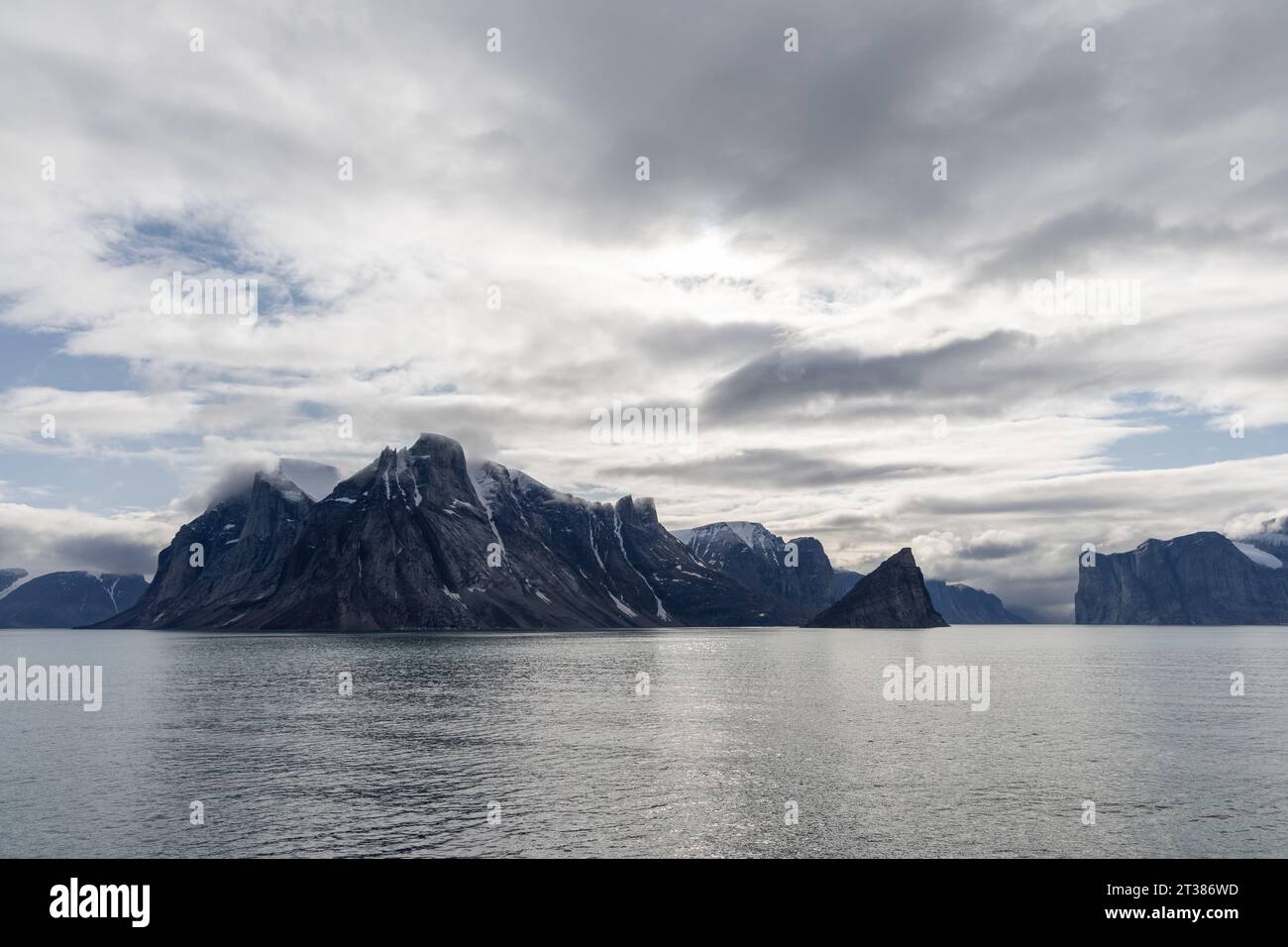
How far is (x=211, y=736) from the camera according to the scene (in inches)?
3526

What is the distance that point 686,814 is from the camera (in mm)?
56625

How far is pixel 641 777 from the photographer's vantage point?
68.4 metres

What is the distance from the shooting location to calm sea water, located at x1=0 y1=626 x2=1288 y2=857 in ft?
166

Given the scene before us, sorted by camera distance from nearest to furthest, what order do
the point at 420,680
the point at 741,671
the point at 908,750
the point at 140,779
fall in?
1. the point at 140,779
2. the point at 908,750
3. the point at 420,680
4. the point at 741,671

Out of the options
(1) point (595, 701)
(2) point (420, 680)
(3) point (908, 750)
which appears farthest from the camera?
(2) point (420, 680)

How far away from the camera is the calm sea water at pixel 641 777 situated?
50656 mm
